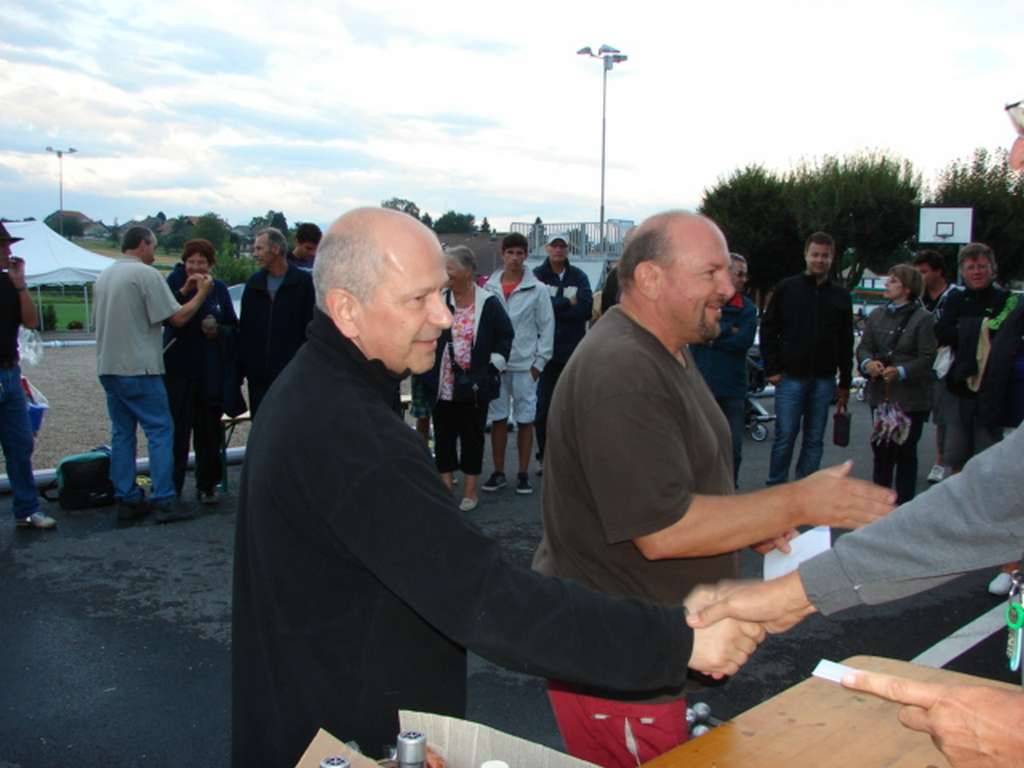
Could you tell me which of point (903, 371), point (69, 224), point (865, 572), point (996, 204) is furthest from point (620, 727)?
point (69, 224)

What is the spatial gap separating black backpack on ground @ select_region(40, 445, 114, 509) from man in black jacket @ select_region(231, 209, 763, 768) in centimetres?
601

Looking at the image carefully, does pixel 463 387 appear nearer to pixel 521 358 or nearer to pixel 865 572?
pixel 521 358

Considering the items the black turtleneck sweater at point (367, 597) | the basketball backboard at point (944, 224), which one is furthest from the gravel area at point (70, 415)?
the basketball backboard at point (944, 224)

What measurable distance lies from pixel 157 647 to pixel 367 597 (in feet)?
11.5

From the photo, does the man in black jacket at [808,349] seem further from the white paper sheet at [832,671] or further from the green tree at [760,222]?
the green tree at [760,222]

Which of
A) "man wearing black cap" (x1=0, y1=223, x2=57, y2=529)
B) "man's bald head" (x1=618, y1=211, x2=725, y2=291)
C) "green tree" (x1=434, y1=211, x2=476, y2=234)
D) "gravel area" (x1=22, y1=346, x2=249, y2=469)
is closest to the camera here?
"man's bald head" (x1=618, y1=211, x2=725, y2=291)

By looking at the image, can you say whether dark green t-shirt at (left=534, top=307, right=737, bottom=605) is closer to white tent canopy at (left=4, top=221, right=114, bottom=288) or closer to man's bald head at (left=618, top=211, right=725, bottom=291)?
man's bald head at (left=618, top=211, right=725, bottom=291)

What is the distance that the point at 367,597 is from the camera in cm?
166

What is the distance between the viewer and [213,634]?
15.8 ft

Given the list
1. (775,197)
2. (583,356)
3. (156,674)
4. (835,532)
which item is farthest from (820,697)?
(775,197)

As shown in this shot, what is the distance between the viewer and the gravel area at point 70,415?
936 cm

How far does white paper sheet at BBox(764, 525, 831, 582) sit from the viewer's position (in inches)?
89.8

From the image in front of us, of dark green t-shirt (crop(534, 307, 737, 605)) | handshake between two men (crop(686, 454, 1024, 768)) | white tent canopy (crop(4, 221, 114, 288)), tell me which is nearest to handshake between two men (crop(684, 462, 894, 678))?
handshake between two men (crop(686, 454, 1024, 768))

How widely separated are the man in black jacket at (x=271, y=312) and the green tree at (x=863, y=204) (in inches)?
1452
